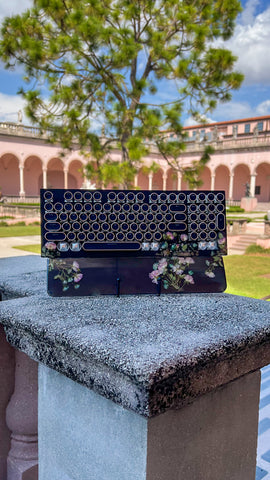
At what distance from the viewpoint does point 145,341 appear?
73cm

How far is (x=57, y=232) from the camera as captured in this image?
1145mm

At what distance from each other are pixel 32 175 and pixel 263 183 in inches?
705

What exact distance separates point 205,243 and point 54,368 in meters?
0.62

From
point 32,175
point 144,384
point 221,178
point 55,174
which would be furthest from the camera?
point 221,178

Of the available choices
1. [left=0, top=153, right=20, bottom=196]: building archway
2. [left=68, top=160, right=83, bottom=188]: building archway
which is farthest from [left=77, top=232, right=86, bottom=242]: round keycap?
[left=68, top=160, right=83, bottom=188]: building archway

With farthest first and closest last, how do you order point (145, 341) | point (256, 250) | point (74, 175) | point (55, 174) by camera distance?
point (74, 175)
point (55, 174)
point (256, 250)
point (145, 341)

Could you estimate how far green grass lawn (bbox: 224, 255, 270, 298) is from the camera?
600 cm

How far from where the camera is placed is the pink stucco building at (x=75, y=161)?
2470 cm

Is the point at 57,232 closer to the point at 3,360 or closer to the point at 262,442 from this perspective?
the point at 3,360

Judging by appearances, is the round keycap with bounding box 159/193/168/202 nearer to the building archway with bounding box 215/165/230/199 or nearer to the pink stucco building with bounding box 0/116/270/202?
the pink stucco building with bounding box 0/116/270/202

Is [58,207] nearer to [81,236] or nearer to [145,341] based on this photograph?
[81,236]

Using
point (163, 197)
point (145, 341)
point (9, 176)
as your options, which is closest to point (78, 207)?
point (163, 197)

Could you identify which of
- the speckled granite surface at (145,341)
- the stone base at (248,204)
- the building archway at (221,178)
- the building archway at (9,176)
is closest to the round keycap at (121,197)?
the speckled granite surface at (145,341)

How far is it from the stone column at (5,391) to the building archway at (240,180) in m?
30.6
